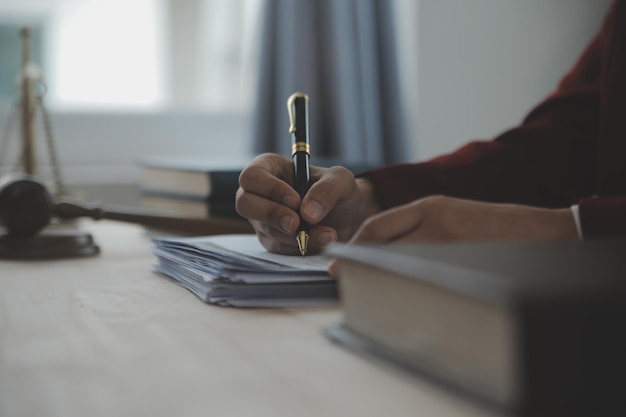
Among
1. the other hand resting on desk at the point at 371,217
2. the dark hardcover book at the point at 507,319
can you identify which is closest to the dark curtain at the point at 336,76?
the other hand resting on desk at the point at 371,217

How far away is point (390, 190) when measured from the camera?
99 centimetres

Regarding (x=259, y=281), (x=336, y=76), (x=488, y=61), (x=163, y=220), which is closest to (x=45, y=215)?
(x=163, y=220)

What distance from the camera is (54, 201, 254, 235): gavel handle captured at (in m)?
1.14

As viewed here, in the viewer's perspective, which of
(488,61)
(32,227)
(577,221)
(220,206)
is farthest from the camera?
(488,61)

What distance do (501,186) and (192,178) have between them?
53cm

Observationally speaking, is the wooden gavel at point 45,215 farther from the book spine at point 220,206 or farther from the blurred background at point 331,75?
the blurred background at point 331,75

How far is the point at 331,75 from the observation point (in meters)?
1.98

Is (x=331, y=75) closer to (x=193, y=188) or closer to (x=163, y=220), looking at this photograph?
(x=193, y=188)

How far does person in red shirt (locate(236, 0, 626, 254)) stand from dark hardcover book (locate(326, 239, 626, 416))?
0.23 m

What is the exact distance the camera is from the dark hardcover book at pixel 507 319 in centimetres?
31

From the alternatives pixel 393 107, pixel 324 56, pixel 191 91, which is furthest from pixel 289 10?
pixel 191 91

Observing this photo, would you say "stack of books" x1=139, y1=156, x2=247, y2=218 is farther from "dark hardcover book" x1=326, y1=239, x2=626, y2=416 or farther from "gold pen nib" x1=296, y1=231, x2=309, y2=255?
"dark hardcover book" x1=326, y1=239, x2=626, y2=416

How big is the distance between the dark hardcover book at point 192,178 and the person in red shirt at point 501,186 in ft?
1.15

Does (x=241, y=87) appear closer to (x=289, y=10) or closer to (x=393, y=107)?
(x=289, y=10)
